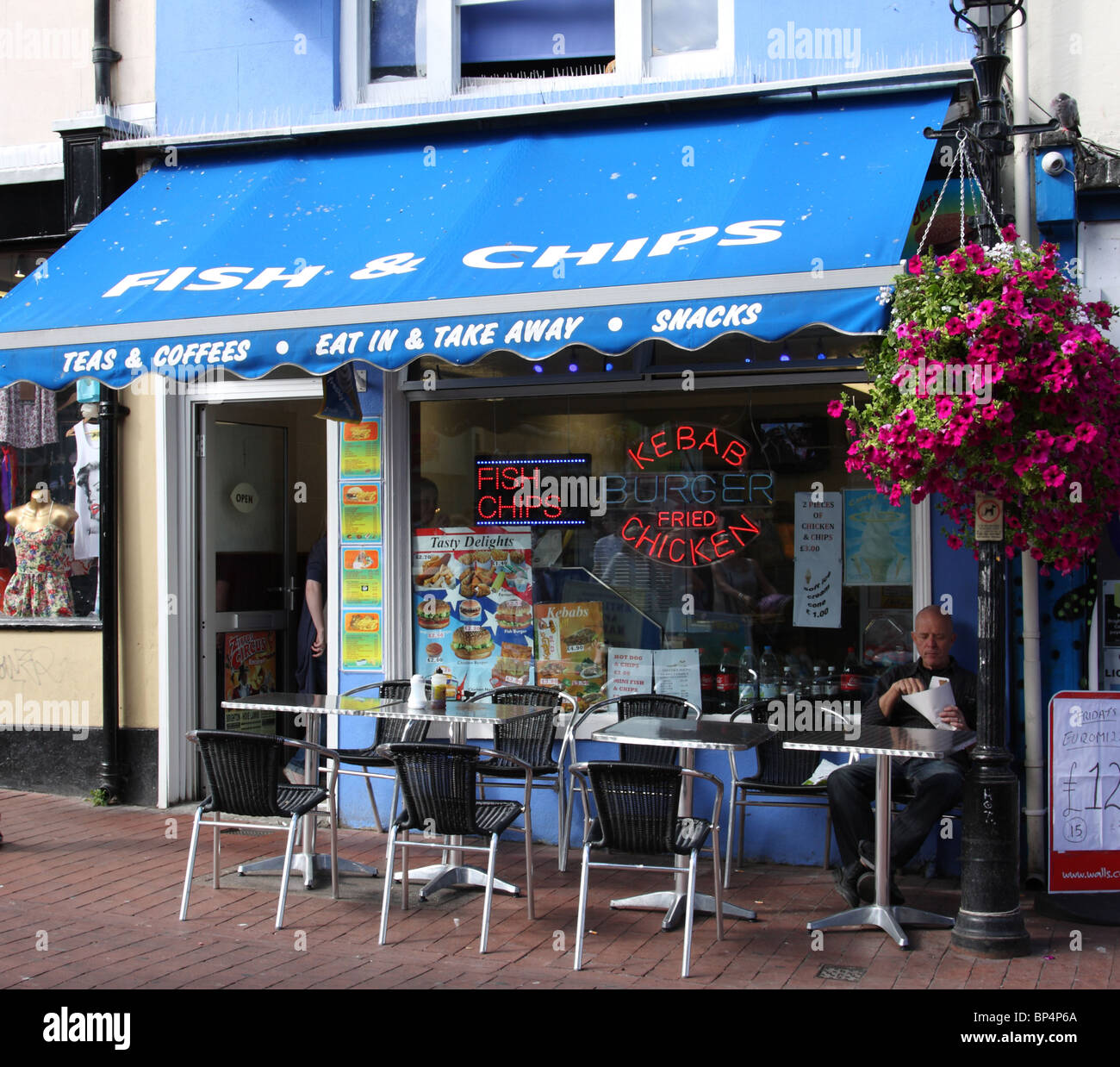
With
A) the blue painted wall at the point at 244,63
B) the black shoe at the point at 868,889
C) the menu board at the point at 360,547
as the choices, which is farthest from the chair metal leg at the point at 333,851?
the blue painted wall at the point at 244,63

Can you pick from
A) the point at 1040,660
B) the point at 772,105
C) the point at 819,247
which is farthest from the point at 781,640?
the point at 772,105

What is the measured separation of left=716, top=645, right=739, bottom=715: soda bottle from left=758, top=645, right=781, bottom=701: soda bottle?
0.15m

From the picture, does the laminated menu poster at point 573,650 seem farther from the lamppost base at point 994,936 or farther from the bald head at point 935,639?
the lamppost base at point 994,936

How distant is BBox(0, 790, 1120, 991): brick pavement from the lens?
517 cm

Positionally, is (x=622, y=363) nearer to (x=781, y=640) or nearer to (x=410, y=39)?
(x=781, y=640)

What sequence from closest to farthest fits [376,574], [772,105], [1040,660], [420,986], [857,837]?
[420,986]
[857,837]
[1040,660]
[772,105]
[376,574]

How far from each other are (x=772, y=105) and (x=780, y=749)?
3774mm

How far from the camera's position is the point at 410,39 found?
8344 millimetres

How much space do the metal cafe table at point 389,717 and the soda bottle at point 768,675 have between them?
140cm

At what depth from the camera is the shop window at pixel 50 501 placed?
8.73m

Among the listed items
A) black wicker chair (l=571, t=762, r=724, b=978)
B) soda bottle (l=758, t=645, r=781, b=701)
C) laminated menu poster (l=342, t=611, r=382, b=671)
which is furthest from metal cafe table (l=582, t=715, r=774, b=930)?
laminated menu poster (l=342, t=611, r=382, b=671)

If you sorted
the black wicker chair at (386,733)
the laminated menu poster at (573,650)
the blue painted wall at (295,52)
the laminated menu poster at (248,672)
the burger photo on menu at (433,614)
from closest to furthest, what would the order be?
the blue painted wall at (295,52), the black wicker chair at (386,733), the laminated menu poster at (573,650), the burger photo on menu at (433,614), the laminated menu poster at (248,672)

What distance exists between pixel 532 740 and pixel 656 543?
1.46 meters

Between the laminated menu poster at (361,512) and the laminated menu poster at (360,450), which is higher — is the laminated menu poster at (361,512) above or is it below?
below
